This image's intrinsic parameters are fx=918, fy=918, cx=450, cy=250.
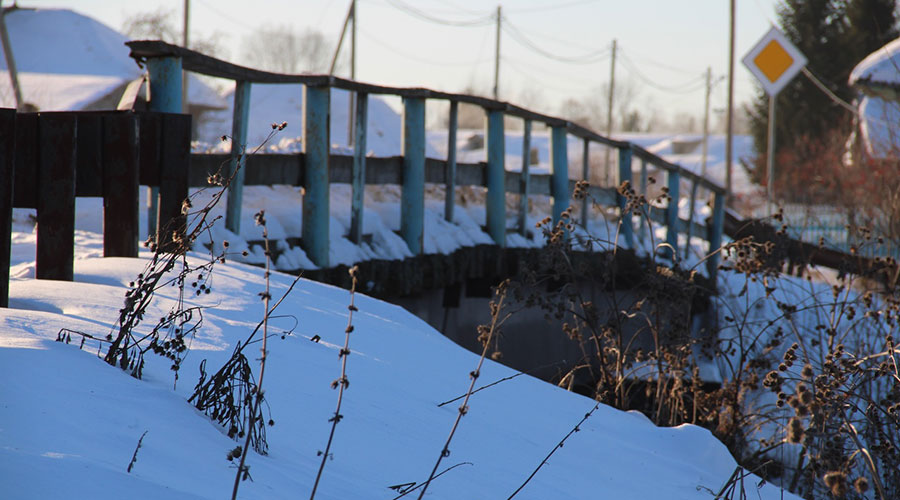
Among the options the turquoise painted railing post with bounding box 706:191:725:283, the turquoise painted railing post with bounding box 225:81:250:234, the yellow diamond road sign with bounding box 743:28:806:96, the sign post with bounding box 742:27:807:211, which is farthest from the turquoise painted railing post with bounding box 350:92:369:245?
the yellow diamond road sign with bounding box 743:28:806:96

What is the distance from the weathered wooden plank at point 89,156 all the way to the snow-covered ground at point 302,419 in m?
0.33

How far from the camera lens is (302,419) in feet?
8.17

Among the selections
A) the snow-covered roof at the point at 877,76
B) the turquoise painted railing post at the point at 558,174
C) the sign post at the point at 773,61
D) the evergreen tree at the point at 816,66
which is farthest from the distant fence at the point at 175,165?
the evergreen tree at the point at 816,66

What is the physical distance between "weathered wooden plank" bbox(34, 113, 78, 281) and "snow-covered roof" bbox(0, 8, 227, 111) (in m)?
22.2

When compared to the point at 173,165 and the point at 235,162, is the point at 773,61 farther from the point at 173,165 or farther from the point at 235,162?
the point at 173,165

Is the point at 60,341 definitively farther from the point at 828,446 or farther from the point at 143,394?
the point at 828,446

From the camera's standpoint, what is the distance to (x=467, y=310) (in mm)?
7230

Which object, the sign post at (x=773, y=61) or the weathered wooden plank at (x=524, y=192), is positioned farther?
the sign post at (x=773, y=61)

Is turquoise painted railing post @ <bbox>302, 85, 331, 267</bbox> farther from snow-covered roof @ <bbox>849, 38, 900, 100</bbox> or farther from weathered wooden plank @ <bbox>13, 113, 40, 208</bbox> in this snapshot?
snow-covered roof @ <bbox>849, 38, 900, 100</bbox>

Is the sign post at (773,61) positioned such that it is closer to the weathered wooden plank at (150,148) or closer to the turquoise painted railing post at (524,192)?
the turquoise painted railing post at (524,192)

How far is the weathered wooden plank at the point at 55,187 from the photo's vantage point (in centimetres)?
357

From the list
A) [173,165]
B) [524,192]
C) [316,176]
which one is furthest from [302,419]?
[524,192]

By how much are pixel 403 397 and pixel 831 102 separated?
32.1 meters

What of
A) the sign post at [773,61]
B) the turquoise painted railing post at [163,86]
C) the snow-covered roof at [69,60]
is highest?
the snow-covered roof at [69,60]
